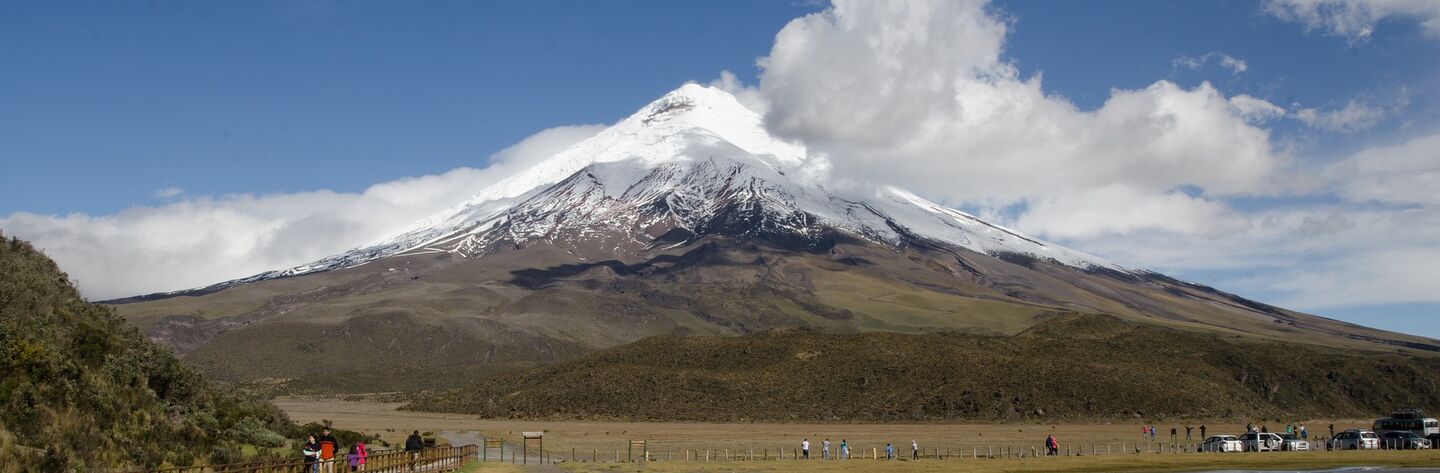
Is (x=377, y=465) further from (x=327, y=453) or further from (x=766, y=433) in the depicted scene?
(x=766, y=433)

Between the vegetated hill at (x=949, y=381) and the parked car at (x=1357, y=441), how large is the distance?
3651 centimetres

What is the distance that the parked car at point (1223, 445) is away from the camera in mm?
66250

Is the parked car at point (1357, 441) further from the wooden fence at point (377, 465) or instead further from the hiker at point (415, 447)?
the hiker at point (415, 447)

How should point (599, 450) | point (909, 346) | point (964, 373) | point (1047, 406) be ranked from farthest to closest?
point (909, 346)
point (964, 373)
point (1047, 406)
point (599, 450)

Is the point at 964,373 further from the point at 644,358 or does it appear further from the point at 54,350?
the point at 54,350

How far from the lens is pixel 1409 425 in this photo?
7094 cm

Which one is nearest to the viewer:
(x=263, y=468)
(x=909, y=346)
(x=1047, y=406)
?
(x=263, y=468)

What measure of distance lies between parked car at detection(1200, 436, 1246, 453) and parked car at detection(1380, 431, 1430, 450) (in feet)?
28.6

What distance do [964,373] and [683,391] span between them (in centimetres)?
2756

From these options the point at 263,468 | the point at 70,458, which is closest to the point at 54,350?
the point at 70,458

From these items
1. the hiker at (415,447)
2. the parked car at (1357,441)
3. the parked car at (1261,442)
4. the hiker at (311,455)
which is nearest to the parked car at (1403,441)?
the parked car at (1357,441)

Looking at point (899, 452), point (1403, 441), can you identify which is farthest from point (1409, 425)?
point (899, 452)

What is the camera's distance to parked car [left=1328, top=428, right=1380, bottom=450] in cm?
6756

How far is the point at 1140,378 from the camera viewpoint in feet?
367
